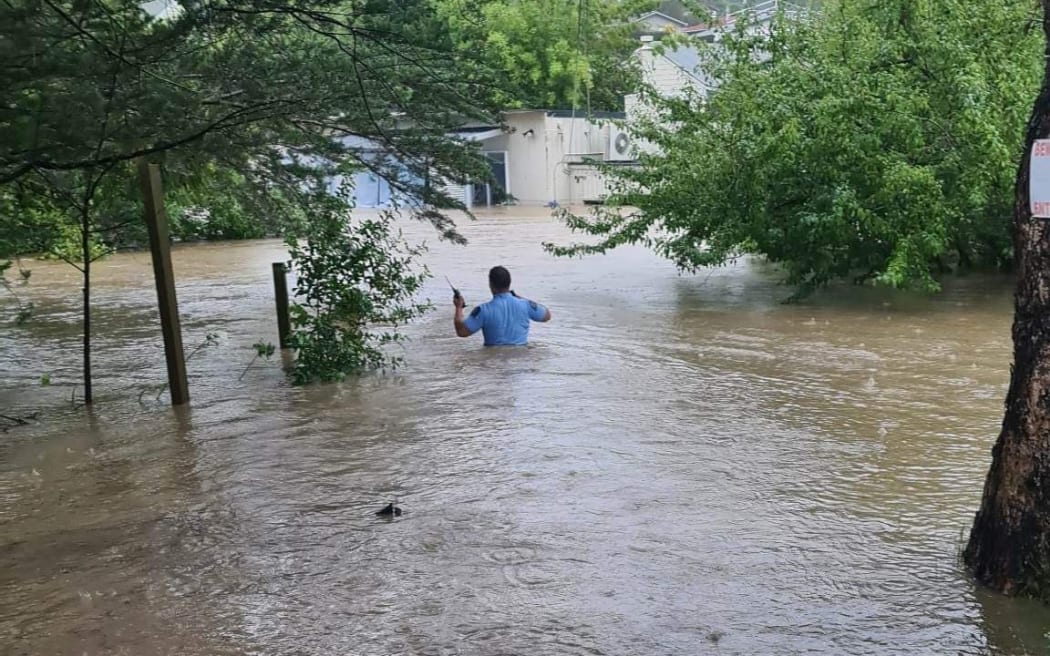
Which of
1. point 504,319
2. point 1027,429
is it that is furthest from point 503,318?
point 1027,429

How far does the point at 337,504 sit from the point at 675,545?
2.15 m

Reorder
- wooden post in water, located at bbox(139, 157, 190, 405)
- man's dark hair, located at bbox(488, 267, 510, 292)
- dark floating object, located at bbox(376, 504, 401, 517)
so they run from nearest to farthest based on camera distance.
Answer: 1. dark floating object, located at bbox(376, 504, 401, 517)
2. wooden post in water, located at bbox(139, 157, 190, 405)
3. man's dark hair, located at bbox(488, 267, 510, 292)

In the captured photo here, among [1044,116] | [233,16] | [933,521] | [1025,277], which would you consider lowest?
[933,521]

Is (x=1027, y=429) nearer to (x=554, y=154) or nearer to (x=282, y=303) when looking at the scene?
(x=282, y=303)

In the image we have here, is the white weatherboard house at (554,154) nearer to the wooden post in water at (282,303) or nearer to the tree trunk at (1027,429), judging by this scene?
the wooden post in water at (282,303)

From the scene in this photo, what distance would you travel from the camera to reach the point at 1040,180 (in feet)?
14.4

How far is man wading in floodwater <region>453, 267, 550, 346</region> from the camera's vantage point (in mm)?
11680

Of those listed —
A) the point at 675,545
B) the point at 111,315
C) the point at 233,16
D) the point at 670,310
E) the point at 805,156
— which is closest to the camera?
the point at 675,545

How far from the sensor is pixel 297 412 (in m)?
9.21

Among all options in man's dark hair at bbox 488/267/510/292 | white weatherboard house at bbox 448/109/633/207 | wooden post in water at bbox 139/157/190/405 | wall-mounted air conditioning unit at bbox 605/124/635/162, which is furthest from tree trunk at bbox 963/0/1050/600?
white weatherboard house at bbox 448/109/633/207

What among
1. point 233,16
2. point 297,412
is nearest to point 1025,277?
point 233,16

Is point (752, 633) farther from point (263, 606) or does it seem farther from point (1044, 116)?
point (1044, 116)

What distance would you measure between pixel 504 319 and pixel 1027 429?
7635 millimetres

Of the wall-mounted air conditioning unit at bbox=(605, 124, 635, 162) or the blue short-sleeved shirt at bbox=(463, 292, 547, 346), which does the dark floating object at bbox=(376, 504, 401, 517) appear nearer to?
the blue short-sleeved shirt at bbox=(463, 292, 547, 346)
